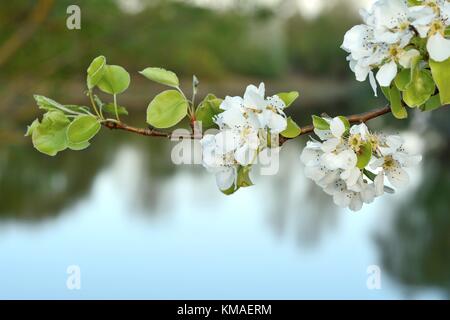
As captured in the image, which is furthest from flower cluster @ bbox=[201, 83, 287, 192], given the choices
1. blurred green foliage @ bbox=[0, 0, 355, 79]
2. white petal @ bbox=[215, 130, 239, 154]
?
blurred green foliage @ bbox=[0, 0, 355, 79]

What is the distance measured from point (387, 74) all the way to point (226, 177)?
0.11 m

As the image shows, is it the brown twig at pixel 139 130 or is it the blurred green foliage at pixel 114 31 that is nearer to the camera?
the brown twig at pixel 139 130

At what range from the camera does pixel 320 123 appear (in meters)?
0.39

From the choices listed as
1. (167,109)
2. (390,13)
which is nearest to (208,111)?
(167,109)

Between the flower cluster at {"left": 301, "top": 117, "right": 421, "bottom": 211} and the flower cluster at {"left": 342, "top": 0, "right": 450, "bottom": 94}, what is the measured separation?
0.04m

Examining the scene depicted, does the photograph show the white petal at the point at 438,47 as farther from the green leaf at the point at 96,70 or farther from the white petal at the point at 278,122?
the green leaf at the point at 96,70

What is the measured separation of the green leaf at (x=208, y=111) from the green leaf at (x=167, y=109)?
0.01 m

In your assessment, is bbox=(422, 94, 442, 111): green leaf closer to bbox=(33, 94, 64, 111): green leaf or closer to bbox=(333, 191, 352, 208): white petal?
bbox=(333, 191, 352, 208): white petal

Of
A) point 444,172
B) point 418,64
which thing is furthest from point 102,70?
point 444,172

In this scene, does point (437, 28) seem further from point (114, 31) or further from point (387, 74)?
point (114, 31)

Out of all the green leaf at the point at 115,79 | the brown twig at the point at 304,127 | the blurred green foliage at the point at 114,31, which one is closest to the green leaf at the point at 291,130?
the brown twig at the point at 304,127

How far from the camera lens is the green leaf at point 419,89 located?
1.19ft

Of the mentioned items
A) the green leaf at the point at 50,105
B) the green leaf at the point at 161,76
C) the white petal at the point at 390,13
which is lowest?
the green leaf at the point at 50,105
